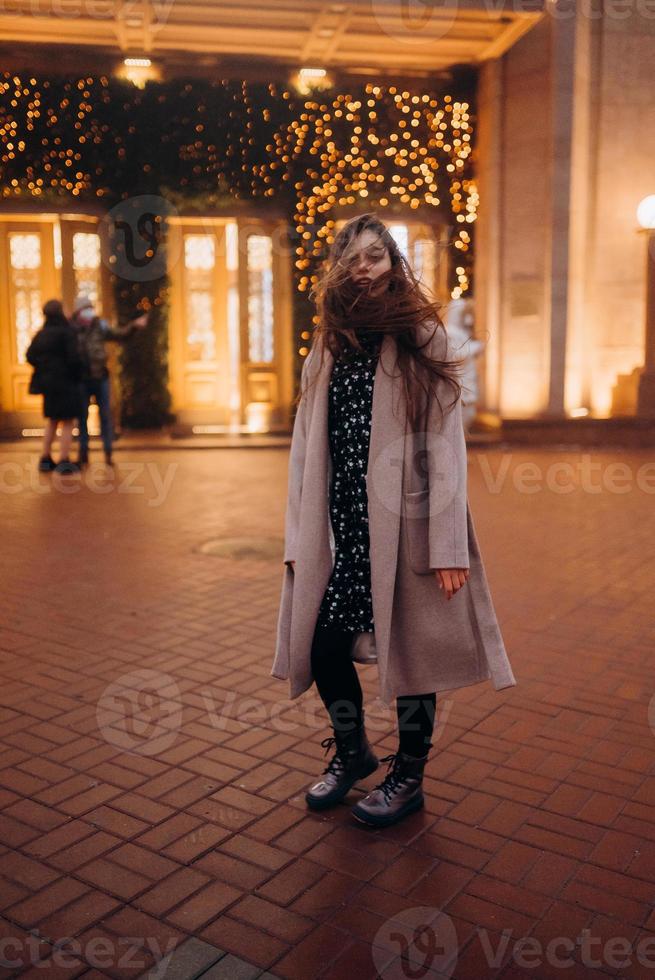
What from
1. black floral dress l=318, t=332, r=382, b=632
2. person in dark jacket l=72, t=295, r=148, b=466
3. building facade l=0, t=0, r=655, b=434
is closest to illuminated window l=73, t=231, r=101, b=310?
building facade l=0, t=0, r=655, b=434

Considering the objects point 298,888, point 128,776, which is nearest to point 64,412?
point 128,776

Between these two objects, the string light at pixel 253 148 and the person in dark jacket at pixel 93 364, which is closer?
the person in dark jacket at pixel 93 364

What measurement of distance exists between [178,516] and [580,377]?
7.64 meters

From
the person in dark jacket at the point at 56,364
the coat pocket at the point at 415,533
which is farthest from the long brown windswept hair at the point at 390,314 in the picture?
the person in dark jacket at the point at 56,364

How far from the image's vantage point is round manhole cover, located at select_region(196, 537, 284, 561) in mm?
7094

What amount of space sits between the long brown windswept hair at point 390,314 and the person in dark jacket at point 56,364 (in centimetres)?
776

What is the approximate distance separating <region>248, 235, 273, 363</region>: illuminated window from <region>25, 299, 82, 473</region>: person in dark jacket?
4.52 meters

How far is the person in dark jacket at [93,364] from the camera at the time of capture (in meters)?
10.7

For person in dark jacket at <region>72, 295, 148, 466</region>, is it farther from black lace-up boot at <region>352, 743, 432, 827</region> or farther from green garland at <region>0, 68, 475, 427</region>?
black lace-up boot at <region>352, 743, 432, 827</region>

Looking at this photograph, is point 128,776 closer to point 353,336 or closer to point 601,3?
point 353,336

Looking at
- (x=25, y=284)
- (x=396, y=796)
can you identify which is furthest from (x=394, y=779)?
(x=25, y=284)

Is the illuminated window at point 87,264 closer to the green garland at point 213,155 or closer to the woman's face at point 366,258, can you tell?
the green garland at point 213,155

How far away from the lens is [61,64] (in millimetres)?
13641

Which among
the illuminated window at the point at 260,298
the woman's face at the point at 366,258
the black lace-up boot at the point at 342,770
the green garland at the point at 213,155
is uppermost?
the green garland at the point at 213,155
